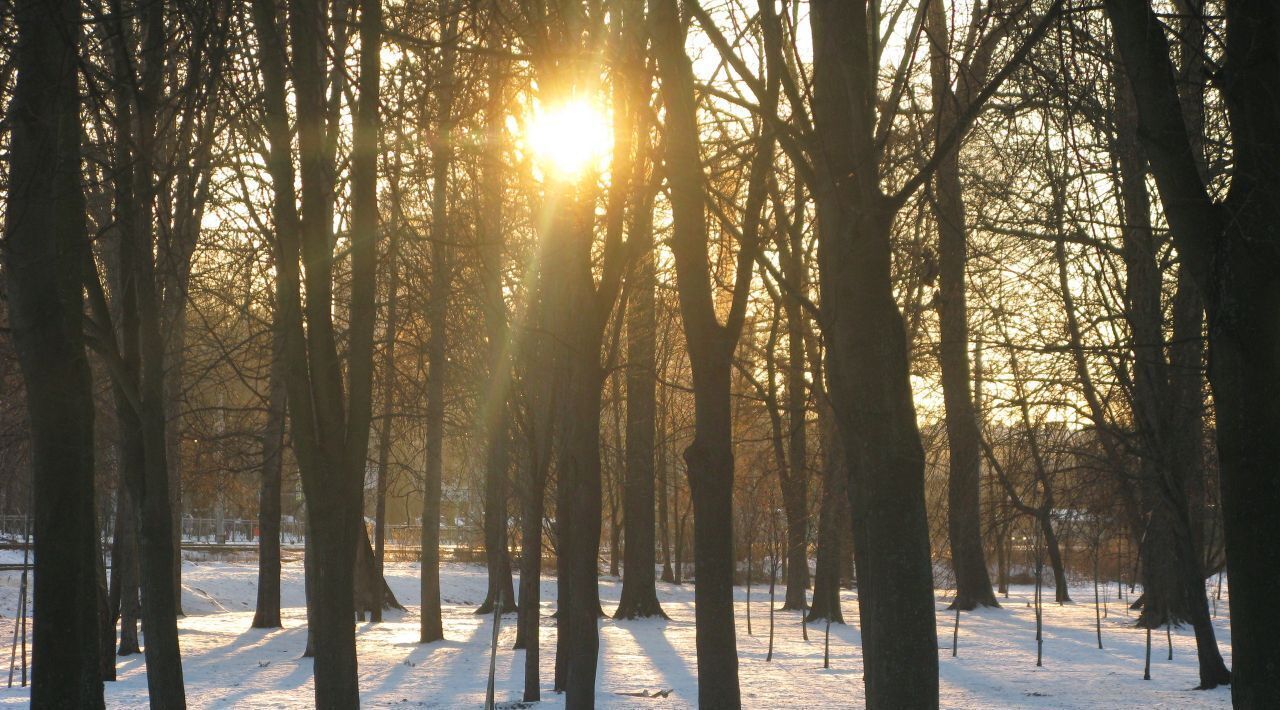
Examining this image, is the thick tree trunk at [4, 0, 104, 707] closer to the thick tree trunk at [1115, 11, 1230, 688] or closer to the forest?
the forest

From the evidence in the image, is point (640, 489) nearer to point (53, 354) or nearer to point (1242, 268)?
point (53, 354)

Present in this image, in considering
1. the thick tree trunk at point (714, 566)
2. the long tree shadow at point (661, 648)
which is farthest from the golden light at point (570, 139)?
the long tree shadow at point (661, 648)

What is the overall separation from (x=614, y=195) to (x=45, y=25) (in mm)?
4060

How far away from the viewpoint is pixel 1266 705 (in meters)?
4.27

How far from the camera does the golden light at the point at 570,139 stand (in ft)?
27.7

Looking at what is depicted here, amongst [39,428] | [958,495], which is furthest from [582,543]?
[958,495]

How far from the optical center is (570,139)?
353 inches

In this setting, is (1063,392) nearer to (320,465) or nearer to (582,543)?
(582,543)

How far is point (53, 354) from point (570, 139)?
470 cm

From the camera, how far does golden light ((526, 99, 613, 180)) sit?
27.7ft

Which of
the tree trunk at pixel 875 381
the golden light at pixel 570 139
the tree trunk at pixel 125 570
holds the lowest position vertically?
the tree trunk at pixel 125 570

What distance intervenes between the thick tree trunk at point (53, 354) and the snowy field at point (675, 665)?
6.78 metres

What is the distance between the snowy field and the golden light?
5200mm

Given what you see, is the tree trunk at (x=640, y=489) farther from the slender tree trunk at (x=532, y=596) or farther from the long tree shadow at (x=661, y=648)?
the slender tree trunk at (x=532, y=596)
